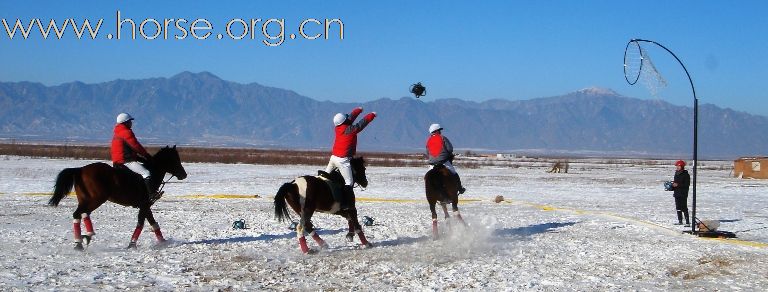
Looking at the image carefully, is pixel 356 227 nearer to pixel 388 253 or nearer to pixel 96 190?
pixel 388 253

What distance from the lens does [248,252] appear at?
12.8 metres

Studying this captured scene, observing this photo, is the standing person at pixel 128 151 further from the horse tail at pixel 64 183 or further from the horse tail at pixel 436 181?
the horse tail at pixel 436 181

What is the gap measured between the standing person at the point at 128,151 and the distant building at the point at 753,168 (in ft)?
148

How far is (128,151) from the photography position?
13062mm

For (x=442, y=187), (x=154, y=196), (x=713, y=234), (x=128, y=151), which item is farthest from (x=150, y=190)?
(x=713, y=234)

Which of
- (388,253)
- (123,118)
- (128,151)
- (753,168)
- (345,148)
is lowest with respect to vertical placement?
(388,253)

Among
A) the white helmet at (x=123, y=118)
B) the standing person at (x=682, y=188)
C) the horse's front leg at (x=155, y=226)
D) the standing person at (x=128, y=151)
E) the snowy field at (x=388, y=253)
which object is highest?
the white helmet at (x=123, y=118)

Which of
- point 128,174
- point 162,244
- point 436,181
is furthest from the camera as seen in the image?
point 436,181

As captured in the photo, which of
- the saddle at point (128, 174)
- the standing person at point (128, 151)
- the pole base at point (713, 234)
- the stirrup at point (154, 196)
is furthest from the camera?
the pole base at point (713, 234)

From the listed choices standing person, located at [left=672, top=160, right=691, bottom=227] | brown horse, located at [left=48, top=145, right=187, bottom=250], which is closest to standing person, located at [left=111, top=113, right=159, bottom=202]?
brown horse, located at [left=48, top=145, right=187, bottom=250]

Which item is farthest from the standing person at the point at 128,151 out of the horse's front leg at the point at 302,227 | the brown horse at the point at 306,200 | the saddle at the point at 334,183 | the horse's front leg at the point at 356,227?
the horse's front leg at the point at 356,227

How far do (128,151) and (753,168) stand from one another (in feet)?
151

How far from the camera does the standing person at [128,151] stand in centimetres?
1284

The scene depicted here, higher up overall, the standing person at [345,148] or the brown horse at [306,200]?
the standing person at [345,148]
